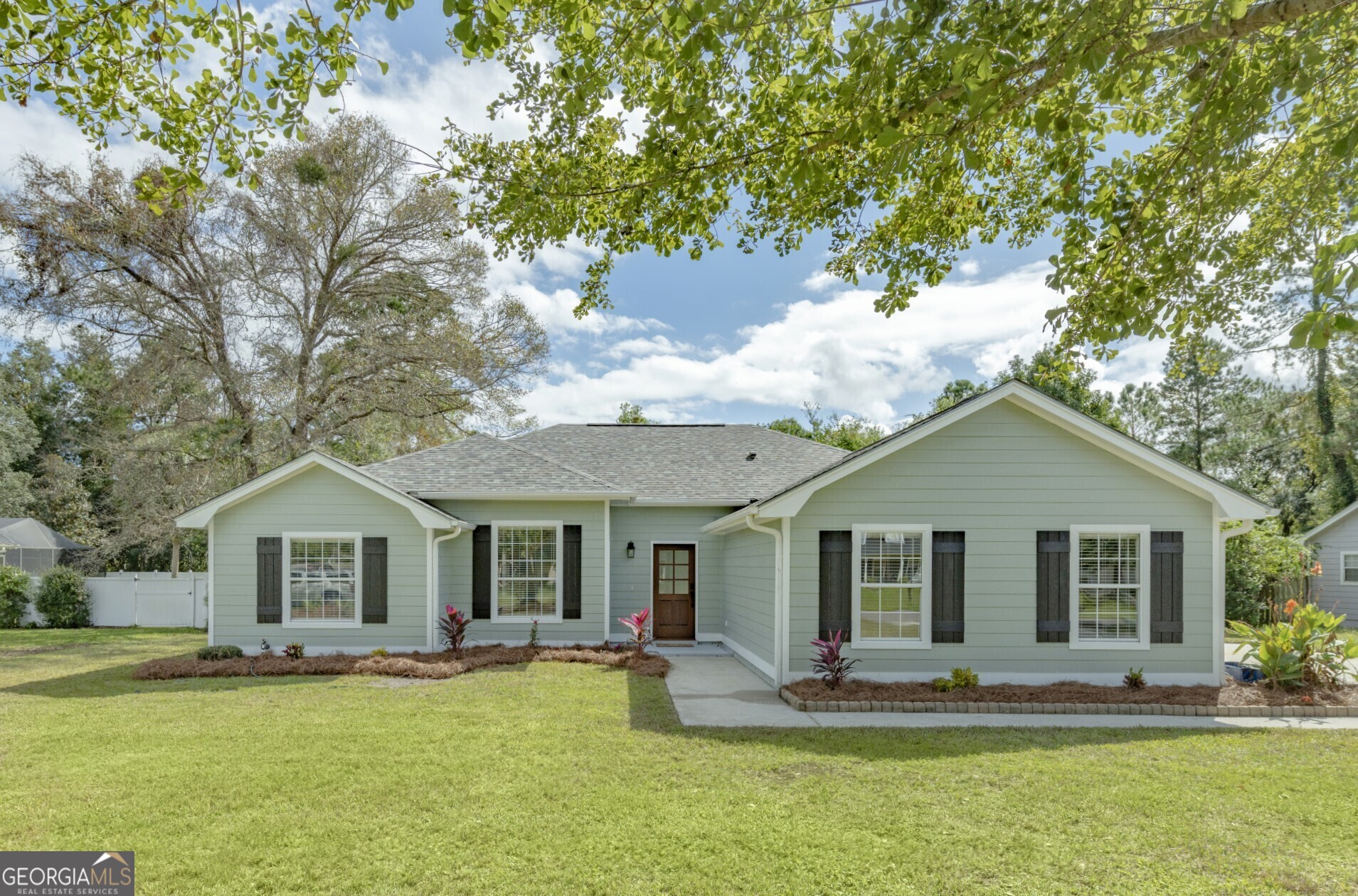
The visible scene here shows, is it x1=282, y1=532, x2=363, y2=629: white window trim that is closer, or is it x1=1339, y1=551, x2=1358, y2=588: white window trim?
x1=282, y1=532, x2=363, y2=629: white window trim

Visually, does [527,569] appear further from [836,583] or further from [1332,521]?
[1332,521]

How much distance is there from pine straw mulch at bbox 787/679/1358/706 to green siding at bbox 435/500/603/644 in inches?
193

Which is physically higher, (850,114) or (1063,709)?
(850,114)

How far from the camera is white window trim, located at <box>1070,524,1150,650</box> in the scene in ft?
33.0

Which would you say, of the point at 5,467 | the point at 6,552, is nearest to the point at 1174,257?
the point at 6,552

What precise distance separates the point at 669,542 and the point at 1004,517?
6619 mm

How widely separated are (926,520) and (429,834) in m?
7.37

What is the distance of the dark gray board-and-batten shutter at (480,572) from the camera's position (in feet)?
44.2

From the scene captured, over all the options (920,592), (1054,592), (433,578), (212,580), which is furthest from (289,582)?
(1054,592)

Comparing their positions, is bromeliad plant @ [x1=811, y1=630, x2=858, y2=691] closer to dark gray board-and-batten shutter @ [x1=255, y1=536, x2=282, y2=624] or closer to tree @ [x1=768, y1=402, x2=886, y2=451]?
dark gray board-and-batten shutter @ [x1=255, y1=536, x2=282, y2=624]

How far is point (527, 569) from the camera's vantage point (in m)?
13.7

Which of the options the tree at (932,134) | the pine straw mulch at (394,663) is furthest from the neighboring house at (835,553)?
the tree at (932,134)

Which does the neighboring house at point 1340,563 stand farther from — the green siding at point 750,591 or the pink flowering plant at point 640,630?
the pink flowering plant at point 640,630

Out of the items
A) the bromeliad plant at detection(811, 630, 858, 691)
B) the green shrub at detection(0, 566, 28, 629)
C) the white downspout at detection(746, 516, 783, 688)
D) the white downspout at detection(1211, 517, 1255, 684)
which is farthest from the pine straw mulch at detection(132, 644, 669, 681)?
the green shrub at detection(0, 566, 28, 629)
